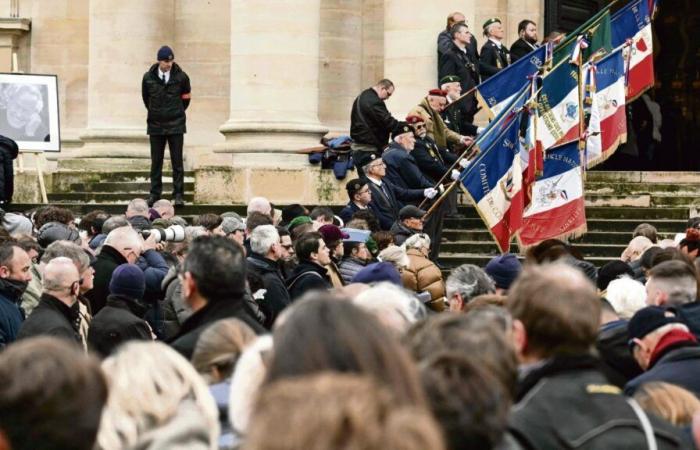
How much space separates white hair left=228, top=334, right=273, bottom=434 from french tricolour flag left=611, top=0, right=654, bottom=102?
12388mm

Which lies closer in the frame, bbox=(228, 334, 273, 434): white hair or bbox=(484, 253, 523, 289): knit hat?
bbox=(228, 334, 273, 434): white hair

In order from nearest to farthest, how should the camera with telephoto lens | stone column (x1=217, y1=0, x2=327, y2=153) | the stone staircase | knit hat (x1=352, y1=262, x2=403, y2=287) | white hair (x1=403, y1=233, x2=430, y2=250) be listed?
knit hat (x1=352, y1=262, x2=403, y2=287), the camera with telephoto lens, white hair (x1=403, y1=233, x2=430, y2=250), the stone staircase, stone column (x1=217, y1=0, x2=327, y2=153)

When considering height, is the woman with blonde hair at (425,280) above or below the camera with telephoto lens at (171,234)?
below

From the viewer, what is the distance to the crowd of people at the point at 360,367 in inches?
159

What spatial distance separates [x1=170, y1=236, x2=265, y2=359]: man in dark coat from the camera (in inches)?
309

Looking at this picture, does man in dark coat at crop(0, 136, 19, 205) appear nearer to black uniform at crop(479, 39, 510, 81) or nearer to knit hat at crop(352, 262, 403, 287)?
black uniform at crop(479, 39, 510, 81)

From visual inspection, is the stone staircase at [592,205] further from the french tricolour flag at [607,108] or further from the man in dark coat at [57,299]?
the man in dark coat at [57,299]

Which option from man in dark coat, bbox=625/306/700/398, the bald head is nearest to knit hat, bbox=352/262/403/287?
the bald head

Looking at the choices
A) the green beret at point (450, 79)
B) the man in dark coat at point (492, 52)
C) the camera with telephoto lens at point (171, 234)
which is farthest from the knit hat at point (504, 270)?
the man in dark coat at point (492, 52)

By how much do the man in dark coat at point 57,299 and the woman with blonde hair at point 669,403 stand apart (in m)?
3.85

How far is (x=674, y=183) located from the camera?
21547 millimetres

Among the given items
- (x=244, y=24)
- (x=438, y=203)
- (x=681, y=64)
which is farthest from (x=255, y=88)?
(x=681, y=64)

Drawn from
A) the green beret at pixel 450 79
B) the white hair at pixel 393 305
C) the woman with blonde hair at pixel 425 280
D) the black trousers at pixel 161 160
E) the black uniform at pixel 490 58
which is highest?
A: the black uniform at pixel 490 58

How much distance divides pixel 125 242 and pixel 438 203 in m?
6.72
